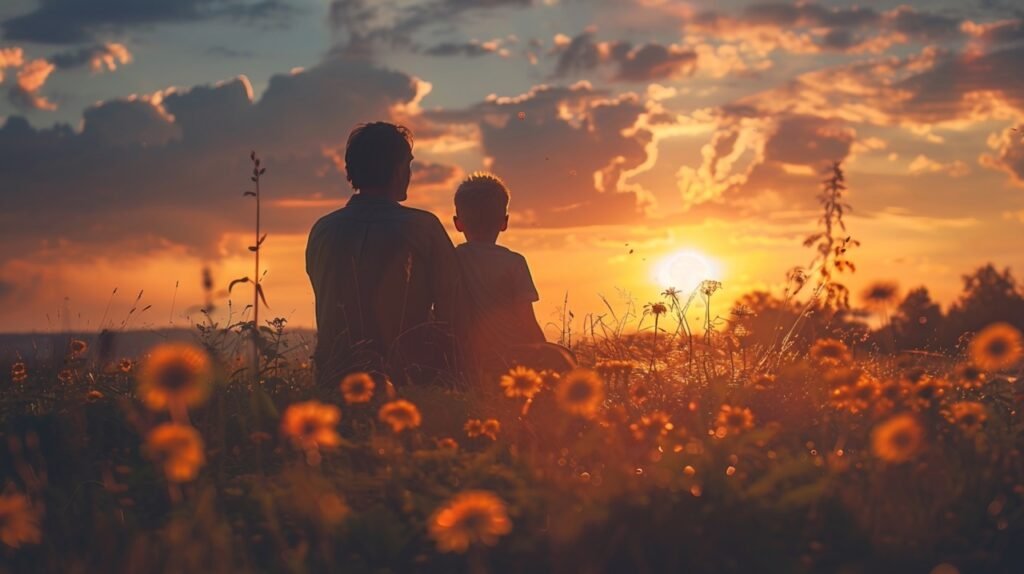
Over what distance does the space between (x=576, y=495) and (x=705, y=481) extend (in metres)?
0.44

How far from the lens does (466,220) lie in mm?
8180

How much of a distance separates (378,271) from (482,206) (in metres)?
1.09

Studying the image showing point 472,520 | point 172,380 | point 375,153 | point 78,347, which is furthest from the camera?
point 78,347

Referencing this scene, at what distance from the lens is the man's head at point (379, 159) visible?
7488 millimetres

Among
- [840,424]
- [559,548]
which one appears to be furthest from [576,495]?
[840,424]

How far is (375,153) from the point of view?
24.6 ft

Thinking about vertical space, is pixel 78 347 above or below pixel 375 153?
below

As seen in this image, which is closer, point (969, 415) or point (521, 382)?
point (969, 415)

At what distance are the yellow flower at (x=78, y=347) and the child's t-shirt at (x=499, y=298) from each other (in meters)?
2.65

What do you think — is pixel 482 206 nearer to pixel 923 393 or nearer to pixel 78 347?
pixel 78 347

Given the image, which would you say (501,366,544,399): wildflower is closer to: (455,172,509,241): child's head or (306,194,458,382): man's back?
(306,194,458,382): man's back

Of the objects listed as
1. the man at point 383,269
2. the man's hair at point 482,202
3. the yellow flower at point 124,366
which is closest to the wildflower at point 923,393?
the man at point 383,269

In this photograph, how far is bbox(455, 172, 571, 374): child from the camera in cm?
770

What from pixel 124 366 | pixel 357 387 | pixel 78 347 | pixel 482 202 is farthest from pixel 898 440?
pixel 78 347
